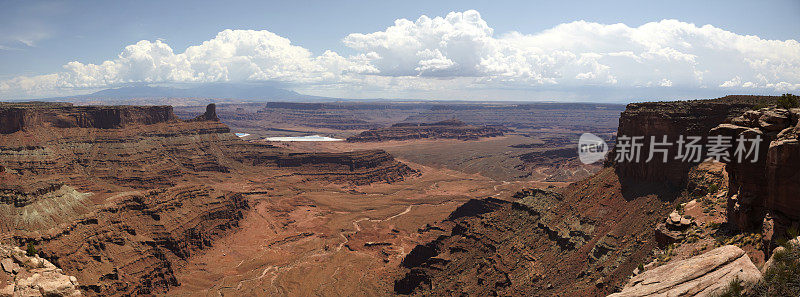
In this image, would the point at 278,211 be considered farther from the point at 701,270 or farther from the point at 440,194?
the point at 701,270

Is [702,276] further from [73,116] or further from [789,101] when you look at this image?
[73,116]

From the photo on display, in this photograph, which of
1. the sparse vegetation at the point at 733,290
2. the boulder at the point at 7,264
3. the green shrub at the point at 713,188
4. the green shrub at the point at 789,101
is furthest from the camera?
the green shrub at the point at 713,188

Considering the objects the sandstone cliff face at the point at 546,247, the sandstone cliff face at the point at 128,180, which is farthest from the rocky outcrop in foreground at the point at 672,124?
the sandstone cliff face at the point at 128,180

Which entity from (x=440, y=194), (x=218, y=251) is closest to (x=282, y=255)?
(x=218, y=251)

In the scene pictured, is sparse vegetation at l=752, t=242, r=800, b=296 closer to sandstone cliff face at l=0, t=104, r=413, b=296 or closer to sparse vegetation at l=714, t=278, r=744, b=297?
sparse vegetation at l=714, t=278, r=744, b=297

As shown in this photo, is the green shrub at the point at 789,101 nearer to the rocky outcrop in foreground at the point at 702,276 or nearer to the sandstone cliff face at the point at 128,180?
the rocky outcrop in foreground at the point at 702,276

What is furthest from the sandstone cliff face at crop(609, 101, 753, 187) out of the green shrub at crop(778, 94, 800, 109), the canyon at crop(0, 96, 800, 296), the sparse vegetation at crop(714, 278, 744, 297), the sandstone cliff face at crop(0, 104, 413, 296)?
the sandstone cliff face at crop(0, 104, 413, 296)

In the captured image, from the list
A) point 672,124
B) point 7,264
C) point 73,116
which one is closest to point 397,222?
point 672,124
